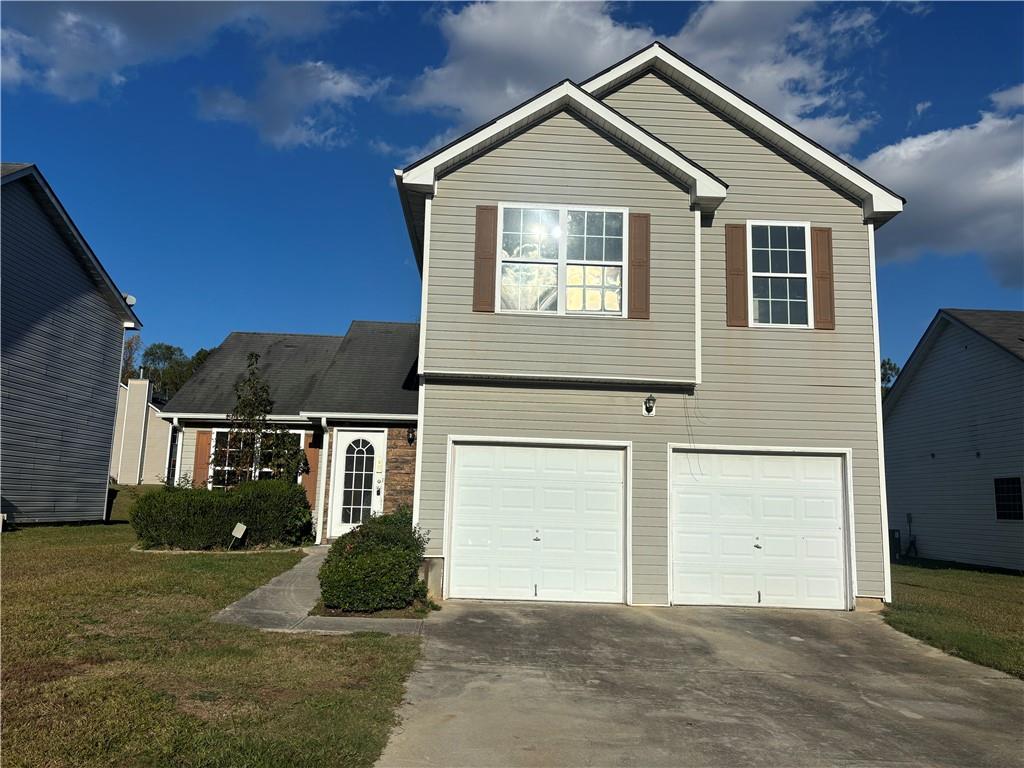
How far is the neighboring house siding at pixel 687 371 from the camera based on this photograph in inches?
407

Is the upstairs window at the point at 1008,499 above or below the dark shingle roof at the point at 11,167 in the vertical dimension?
below

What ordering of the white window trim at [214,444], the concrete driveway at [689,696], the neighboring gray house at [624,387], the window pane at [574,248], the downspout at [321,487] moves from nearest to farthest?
1. the concrete driveway at [689,696]
2. the neighboring gray house at [624,387]
3. the window pane at [574,248]
4. the downspout at [321,487]
5. the white window trim at [214,444]

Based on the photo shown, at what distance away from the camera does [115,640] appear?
6.80m

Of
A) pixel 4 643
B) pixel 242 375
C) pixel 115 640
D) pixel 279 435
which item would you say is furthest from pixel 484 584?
pixel 242 375

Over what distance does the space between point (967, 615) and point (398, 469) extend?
10340 millimetres

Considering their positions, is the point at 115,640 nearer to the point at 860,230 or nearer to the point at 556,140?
the point at 556,140

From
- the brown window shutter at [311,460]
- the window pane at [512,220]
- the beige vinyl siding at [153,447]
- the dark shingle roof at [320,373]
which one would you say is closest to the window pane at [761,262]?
the window pane at [512,220]

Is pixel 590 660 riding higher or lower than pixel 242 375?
lower

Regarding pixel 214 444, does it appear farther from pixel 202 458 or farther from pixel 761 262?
pixel 761 262

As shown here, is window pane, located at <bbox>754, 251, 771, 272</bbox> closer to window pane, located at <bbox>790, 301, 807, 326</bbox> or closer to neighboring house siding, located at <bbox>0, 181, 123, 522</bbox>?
window pane, located at <bbox>790, 301, 807, 326</bbox>

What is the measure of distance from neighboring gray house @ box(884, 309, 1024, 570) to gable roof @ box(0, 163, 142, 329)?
2319cm

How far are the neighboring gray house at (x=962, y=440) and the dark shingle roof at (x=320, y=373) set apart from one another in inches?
569

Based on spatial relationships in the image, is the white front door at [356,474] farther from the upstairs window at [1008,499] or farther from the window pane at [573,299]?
the upstairs window at [1008,499]

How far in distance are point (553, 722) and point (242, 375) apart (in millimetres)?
14971
